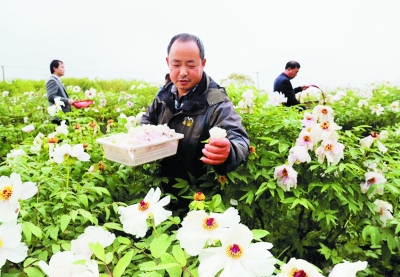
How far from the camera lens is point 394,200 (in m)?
1.52

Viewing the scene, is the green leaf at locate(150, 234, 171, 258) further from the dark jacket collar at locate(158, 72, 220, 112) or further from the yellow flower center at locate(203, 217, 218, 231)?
the dark jacket collar at locate(158, 72, 220, 112)

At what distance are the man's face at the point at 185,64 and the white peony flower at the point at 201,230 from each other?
2.70ft

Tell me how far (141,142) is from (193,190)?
0.34 meters

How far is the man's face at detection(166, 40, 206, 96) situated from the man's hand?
391 millimetres

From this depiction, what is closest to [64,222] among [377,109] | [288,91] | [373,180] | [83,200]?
[83,200]

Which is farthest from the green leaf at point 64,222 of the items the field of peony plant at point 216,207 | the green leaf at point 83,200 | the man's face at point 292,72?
the man's face at point 292,72

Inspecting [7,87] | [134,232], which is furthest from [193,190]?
[7,87]

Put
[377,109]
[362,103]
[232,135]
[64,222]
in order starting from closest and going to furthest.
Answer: [64,222]
[232,135]
[377,109]
[362,103]

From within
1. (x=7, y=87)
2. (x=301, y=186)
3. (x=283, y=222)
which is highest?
(x=301, y=186)

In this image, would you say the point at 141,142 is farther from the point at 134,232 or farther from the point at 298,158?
the point at 298,158

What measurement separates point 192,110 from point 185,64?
0.19 metres

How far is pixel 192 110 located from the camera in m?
1.45

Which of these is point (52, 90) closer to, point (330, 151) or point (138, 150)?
point (138, 150)

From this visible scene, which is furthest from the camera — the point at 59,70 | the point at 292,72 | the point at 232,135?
the point at 59,70
